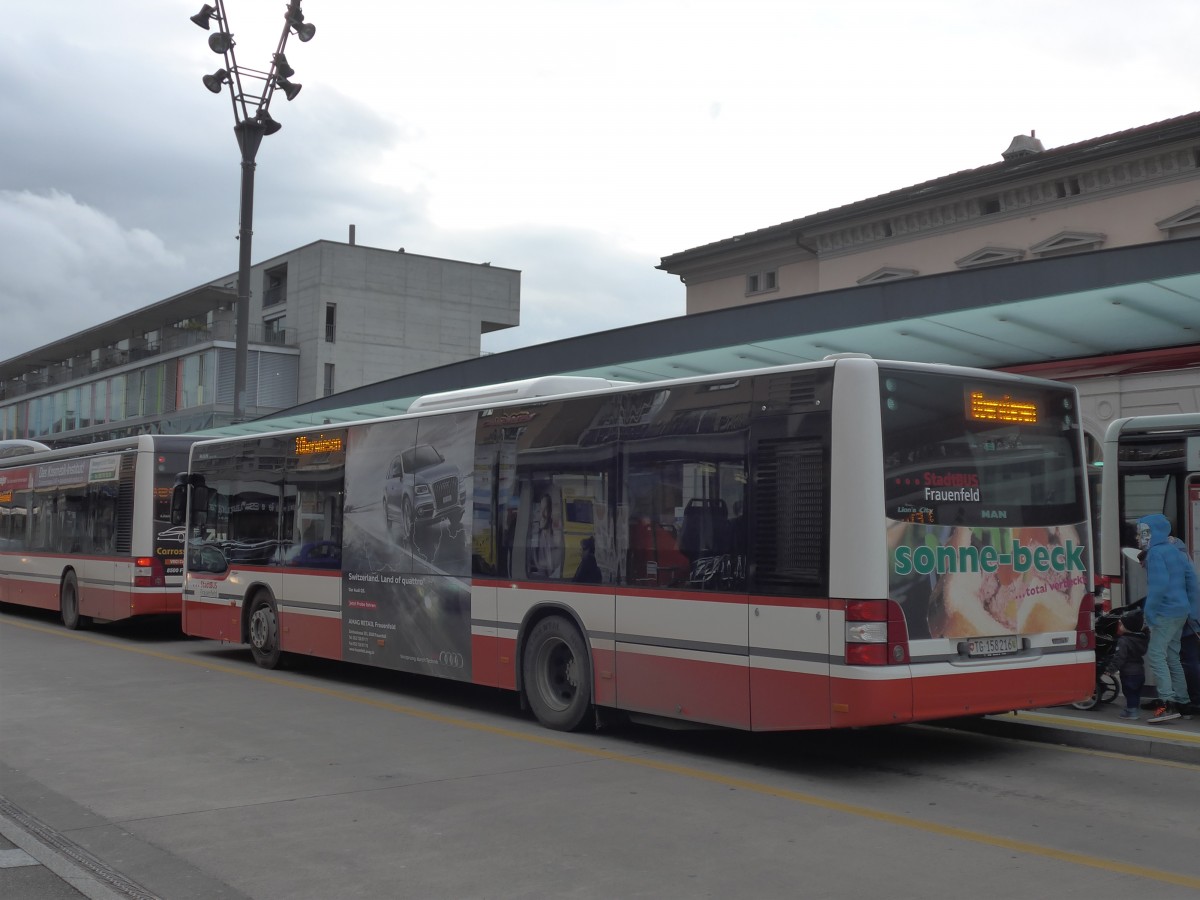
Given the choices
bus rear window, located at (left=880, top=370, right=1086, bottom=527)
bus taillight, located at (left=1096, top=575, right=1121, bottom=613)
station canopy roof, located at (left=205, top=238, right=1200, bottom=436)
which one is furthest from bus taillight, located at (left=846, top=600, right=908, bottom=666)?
station canopy roof, located at (left=205, top=238, right=1200, bottom=436)

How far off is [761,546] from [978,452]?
171 centimetres

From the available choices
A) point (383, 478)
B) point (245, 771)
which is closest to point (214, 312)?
point (383, 478)

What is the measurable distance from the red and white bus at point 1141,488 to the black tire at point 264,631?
9.43 m

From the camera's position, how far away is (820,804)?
306 inches

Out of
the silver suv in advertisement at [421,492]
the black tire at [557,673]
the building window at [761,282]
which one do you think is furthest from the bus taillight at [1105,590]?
the building window at [761,282]

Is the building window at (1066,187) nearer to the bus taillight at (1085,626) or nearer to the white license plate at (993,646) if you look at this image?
the bus taillight at (1085,626)

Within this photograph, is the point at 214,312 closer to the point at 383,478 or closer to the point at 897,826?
the point at 383,478

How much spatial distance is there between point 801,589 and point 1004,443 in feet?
6.52

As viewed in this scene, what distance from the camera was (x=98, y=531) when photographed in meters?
20.4

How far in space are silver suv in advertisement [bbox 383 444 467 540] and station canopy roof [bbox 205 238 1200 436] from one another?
4554 mm

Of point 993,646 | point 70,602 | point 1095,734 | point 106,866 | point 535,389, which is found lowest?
point 106,866

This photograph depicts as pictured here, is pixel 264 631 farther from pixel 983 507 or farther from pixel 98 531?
pixel 983 507

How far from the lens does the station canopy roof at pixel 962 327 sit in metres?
14.2

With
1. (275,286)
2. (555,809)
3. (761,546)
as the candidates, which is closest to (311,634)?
(761,546)
